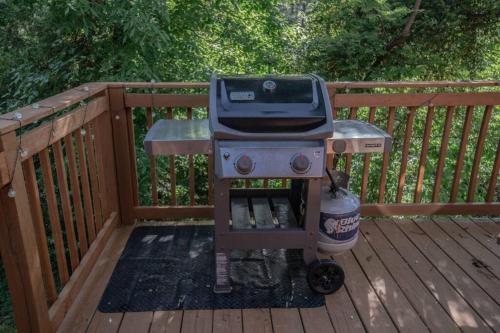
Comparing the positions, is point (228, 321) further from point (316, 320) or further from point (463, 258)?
point (463, 258)

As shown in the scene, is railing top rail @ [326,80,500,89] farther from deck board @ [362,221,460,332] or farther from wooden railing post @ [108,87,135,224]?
wooden railing post @ [108,87,135,224]

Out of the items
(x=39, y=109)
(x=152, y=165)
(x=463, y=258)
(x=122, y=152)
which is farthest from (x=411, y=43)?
(x=39, y=109)

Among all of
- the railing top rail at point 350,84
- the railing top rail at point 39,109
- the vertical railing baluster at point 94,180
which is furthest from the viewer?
the railing top rail at point 350,84

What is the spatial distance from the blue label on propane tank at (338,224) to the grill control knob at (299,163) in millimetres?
396

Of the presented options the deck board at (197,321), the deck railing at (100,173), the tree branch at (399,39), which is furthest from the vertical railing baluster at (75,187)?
the tree branch at (399,39)

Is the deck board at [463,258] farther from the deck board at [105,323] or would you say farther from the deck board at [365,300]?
the deck board at [105,323]

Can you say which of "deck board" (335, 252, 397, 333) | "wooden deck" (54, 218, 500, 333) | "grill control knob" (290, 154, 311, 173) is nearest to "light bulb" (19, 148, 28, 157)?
"wooden deck" (54, 218, 500, 333)

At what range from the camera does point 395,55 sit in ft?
21.3

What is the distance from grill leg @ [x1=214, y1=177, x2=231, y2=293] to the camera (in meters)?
1.97

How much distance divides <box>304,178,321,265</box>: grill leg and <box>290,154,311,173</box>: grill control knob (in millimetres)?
150

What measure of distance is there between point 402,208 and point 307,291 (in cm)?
123

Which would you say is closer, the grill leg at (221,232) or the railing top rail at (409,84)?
the grill leg at (221,232)

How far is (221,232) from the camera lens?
2.05 metres

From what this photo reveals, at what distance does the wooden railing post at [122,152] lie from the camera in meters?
2.65
